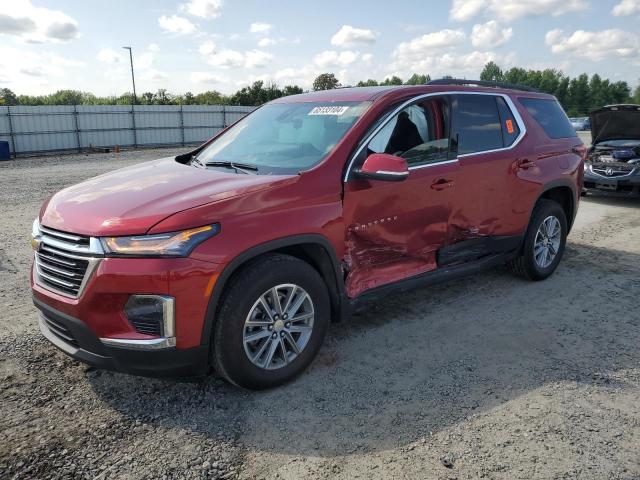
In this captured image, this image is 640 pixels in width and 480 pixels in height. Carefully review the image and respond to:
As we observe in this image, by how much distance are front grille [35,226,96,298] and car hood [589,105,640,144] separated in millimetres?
10259

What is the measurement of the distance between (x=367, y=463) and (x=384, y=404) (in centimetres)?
55

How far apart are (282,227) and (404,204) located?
1.13m

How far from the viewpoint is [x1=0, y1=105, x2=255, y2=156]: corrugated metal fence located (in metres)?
22.4

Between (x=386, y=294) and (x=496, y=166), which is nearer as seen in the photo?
(x=386, y=294)

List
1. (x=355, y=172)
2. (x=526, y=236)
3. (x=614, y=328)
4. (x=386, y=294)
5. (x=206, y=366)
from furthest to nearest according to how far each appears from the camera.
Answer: (x=526, y=236), (x=614, y=328), (x=386, y=294), (x=355, y=172), (x=206, y=366)

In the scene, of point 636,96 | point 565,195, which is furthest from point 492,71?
point 565,195

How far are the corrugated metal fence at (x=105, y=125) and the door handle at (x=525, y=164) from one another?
2281 centimetres

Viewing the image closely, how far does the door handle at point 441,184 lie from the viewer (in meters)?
4.10

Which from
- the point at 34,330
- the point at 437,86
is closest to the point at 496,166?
the point at 437,86

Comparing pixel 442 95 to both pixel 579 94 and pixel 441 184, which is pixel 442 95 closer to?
pixel 441 184

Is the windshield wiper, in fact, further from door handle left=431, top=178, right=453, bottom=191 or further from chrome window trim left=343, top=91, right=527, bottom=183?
door handle left=431, top=178, right=453, bottom=191

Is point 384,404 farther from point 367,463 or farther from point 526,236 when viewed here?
point 526,236

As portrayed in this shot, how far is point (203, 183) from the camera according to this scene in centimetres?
331

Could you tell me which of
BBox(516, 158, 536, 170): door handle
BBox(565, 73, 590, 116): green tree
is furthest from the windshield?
BBox(565, 73, 590, 116): green tree
